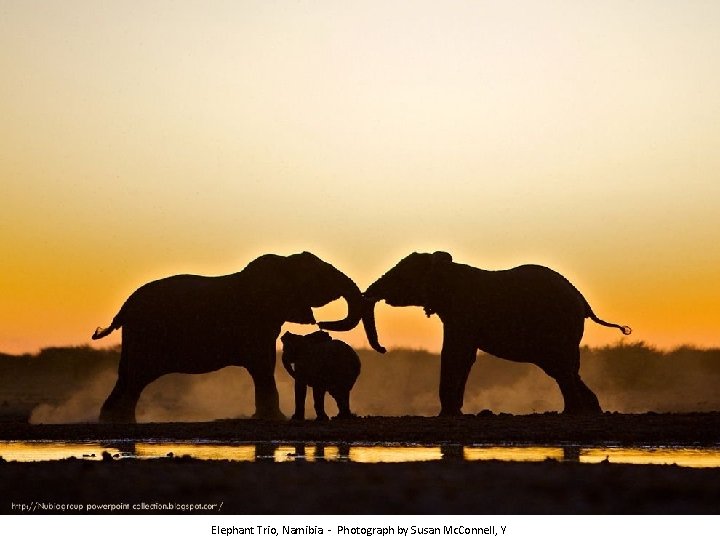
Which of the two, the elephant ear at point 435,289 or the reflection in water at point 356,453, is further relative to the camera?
the elephant ear at point 435,289

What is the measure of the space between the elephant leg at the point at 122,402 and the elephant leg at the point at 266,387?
2.90 metres

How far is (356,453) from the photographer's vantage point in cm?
2125

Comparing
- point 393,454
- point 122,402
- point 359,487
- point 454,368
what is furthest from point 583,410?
point 359,487

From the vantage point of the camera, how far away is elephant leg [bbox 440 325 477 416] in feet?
107

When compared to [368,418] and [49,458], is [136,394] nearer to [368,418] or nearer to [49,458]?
[368,418]

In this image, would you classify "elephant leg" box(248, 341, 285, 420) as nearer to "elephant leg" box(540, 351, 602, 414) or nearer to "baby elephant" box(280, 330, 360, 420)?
"baby elephant" box(280, 330, 360, 420)

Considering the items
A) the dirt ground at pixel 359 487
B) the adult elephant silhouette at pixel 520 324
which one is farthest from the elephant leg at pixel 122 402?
the dirt ground at pixel 359 487

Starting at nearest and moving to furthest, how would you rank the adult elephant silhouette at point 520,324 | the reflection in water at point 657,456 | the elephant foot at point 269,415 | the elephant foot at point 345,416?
the reflection in water at point 657,456 → the elephant foot at point 345,416 → the elephant foot at point 269,415 → the adult elephant silhouette at point 520,324

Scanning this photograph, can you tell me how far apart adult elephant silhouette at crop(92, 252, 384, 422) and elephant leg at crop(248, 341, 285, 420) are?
4 centimetres

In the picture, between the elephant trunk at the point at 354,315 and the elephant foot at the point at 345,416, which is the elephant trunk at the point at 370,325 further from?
the elephant foot at the point at 345,416

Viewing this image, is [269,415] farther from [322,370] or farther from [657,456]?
[657,456]

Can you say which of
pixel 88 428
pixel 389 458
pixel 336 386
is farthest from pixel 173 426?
pixel 389 458

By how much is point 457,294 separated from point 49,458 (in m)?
14.3

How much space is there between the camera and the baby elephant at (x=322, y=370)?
3044cm
